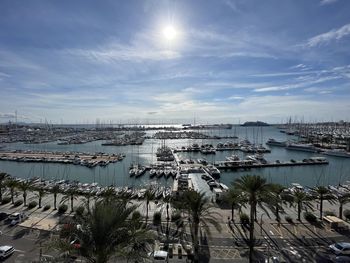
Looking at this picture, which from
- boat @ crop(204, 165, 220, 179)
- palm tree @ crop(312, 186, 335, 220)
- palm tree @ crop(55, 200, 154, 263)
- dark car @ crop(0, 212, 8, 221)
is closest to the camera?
palm tree @ crop(55, 200, 154, 263)

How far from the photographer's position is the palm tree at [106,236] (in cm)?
1026

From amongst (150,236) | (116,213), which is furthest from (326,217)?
(116,213)

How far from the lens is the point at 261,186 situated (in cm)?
1942

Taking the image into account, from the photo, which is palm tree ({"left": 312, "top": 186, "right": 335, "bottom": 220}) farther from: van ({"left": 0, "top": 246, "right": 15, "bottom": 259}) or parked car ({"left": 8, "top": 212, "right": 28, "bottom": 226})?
parked car ({"left": 8, "top": 212, "right": 28, "bottom": 226})

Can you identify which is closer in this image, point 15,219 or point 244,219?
point 15,219

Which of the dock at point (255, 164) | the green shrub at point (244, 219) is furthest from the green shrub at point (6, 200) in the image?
the dock at point (255, 164)

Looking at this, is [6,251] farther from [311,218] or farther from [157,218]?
[311,218]

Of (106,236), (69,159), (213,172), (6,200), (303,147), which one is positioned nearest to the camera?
(106,236)

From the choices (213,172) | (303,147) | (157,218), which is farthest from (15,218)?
(303,147)

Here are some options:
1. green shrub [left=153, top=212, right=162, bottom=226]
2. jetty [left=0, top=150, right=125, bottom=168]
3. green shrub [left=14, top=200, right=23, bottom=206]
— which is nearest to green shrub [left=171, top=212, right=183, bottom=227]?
green shrub [left=153, top=212, right=162, bottom=226]

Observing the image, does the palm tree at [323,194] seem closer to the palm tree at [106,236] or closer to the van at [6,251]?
the palm tree at [106,236]

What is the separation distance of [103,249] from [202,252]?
12010 mm

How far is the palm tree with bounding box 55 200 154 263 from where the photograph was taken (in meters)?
10.3

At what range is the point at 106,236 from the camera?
10.3 meters
